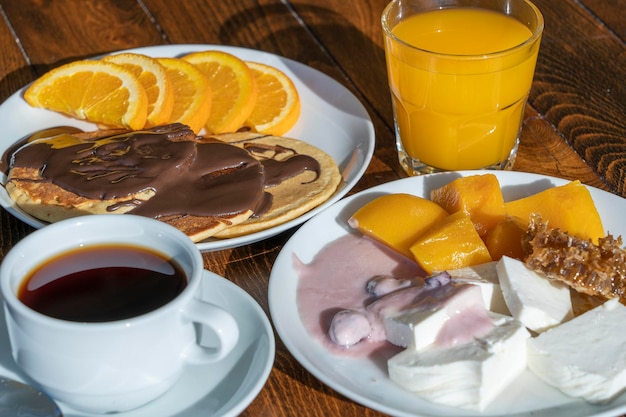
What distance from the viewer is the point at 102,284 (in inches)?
42.1

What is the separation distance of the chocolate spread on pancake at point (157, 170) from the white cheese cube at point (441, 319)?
0.40 metres

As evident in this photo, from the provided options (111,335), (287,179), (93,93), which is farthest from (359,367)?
(93,93)

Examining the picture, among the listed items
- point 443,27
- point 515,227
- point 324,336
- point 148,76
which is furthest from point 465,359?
point 148,76

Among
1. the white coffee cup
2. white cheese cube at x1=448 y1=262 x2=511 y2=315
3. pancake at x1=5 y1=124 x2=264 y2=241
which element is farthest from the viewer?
pancake at x1=5 y1=124 x2=264 y2=241

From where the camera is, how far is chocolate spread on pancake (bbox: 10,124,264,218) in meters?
1.46

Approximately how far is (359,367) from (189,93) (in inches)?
33.7

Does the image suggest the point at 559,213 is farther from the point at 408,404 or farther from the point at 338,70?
the point at 338,70

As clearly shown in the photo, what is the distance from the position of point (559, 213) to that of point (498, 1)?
0.53m

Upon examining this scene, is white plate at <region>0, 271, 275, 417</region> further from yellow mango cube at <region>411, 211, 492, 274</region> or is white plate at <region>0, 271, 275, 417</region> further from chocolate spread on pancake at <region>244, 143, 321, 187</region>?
chocolate spread on pancake at <region>244, 143, 321, 187</region>

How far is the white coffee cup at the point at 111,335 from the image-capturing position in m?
0.98

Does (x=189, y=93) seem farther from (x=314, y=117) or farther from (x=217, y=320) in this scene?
(x=217, y=320)

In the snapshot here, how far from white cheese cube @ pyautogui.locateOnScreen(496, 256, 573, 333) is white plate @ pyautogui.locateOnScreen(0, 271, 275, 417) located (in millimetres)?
353

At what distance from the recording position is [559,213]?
55.0 inches

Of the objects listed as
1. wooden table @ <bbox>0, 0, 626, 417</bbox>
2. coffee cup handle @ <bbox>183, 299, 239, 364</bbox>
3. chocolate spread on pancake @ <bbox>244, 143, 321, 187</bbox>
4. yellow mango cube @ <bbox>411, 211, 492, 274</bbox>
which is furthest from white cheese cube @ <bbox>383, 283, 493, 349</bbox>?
chocolate spread on pancake @ <bbox>244, 143, 321, 187</bbox>
